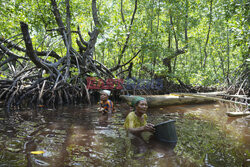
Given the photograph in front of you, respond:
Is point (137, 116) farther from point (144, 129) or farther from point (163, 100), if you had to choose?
point (163, 100)

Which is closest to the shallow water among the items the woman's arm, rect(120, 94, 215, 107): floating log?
the woman's arm

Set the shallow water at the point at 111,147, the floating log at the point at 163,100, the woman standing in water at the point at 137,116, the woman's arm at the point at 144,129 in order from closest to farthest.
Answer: the shallow water at the point at 111,147 < the woman's arm at the point at 144,129 < the woman standing in water at the point at 137,116 < the floating log at the point at 163,100

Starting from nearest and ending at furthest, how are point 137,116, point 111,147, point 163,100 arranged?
point 111,147
point 137,116
point 163,100

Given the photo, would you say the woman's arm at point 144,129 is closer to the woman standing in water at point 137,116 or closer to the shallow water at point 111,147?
the woman standing in water at point 137,116

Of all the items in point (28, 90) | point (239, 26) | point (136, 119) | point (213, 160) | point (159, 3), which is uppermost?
point (159, 3)

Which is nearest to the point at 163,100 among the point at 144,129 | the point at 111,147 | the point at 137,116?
the point at 137,116

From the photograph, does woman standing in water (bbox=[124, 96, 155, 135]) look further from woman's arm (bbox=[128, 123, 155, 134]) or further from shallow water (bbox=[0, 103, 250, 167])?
shallow water (bbox=[0, 103, 250, 167])

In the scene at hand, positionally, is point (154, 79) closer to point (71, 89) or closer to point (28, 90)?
point (71, 89)

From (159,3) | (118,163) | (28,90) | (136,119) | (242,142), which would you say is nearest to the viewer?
(118,163)

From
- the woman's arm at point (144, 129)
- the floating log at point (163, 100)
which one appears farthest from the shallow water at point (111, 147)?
the floating log at point (163, 100)

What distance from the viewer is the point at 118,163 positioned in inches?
79.7

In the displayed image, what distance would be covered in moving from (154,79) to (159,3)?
4016 millimetres

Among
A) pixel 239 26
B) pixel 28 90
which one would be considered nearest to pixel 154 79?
pixel 239 26

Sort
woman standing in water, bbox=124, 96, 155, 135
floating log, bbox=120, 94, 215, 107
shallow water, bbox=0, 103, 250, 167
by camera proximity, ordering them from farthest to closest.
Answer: floating log, bbox=120, 94, 215, 107
woman standing in water, bbox=124, 96, 155, 135
shallow water, bbox=0, 103, 250, 167
